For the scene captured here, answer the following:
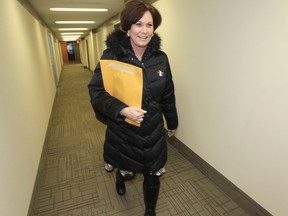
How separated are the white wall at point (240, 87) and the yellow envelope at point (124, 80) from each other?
0.81m

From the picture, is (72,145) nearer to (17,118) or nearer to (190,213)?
(17,118)

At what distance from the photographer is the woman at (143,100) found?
1.09 m

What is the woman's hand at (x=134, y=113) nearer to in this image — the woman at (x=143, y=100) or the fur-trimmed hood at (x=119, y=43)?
the woman at (x=143, y=100)

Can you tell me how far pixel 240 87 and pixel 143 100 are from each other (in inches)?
30.8

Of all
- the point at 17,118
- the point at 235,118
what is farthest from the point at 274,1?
the point at 17,118

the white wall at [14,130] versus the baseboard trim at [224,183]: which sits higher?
the white wall at [14,130]

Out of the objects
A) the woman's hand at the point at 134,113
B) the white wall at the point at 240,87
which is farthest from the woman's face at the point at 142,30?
the white wall at the point at 240,87

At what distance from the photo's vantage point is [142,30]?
1092 mm

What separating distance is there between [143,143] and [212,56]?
0.99 metres

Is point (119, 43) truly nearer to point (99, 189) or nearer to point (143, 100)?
point (143, 100)

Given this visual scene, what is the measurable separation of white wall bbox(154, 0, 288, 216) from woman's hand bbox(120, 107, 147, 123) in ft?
2.76

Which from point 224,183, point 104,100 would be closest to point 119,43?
point 104,100

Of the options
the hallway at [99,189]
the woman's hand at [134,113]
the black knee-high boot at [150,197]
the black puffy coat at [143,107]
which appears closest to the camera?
the woman's hand at [134,113]

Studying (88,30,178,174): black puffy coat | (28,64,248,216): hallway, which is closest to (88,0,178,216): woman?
(88,30,178,174): black puffy coat
